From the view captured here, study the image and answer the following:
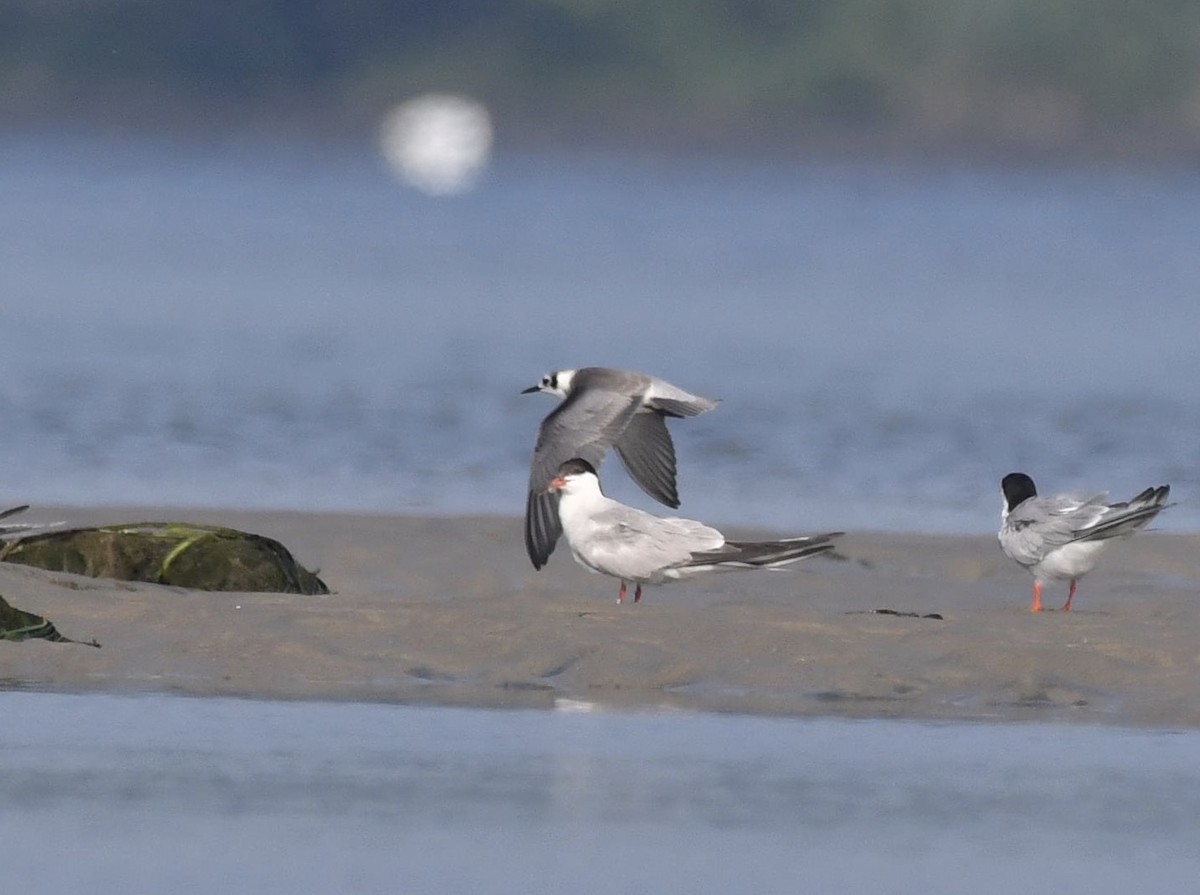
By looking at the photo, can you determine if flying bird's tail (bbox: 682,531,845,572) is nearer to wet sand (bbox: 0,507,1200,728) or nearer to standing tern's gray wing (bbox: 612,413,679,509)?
wet sand (bbox: 0,507,1200,728)

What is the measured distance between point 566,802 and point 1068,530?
4.15m

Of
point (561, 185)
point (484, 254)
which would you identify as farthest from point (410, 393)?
point (561, 185)

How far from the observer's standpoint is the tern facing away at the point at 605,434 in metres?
12.9

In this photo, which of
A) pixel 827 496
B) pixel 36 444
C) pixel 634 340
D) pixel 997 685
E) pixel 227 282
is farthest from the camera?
pixel 227 282

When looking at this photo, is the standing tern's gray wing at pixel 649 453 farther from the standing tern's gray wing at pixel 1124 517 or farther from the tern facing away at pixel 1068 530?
the standing tern's gray wing at pixel 1124 517

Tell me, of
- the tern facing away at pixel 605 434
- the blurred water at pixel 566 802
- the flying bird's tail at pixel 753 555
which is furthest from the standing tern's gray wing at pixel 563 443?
the blurred water at pixel 566 802

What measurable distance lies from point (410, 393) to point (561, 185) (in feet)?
146

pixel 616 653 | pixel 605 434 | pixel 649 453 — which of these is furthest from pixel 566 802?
pixel 649 453

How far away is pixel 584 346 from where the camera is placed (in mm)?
28031

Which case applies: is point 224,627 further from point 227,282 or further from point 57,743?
point 227,282

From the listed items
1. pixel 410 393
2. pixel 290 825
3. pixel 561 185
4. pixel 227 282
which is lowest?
pixel 290 825

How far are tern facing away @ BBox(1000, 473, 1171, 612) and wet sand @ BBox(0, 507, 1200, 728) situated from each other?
22 cm

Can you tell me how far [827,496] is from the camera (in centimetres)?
1727

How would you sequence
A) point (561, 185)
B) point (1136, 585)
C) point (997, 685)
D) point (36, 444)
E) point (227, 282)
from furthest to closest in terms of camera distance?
point (561, 185) < point (227, 282) < point (36, 444) < point (1136, 585) < point (997, 685)
